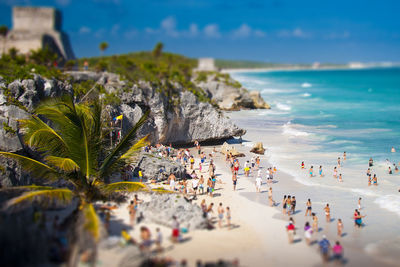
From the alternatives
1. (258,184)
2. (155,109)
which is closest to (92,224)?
(258,184)

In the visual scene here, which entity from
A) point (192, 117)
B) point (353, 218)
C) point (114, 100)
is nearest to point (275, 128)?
point (192, 117)

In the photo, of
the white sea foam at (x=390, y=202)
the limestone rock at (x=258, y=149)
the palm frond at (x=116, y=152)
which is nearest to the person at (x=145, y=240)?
the palm frond at (x=116, y=152)

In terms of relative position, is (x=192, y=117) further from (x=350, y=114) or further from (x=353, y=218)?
(x=350, y=114)

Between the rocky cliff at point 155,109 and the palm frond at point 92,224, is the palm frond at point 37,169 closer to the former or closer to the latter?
the palm frond at point 92,224

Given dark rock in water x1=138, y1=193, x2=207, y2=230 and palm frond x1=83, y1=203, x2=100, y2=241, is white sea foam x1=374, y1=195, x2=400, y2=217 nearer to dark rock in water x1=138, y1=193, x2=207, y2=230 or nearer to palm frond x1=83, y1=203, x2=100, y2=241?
dark rock in water x1=138, y1=193, x2=207, y2=230

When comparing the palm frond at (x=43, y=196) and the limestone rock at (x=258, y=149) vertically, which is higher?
the limestone rock at (x=258, y=149)

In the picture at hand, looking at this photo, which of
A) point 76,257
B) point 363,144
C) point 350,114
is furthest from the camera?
point 350,114
